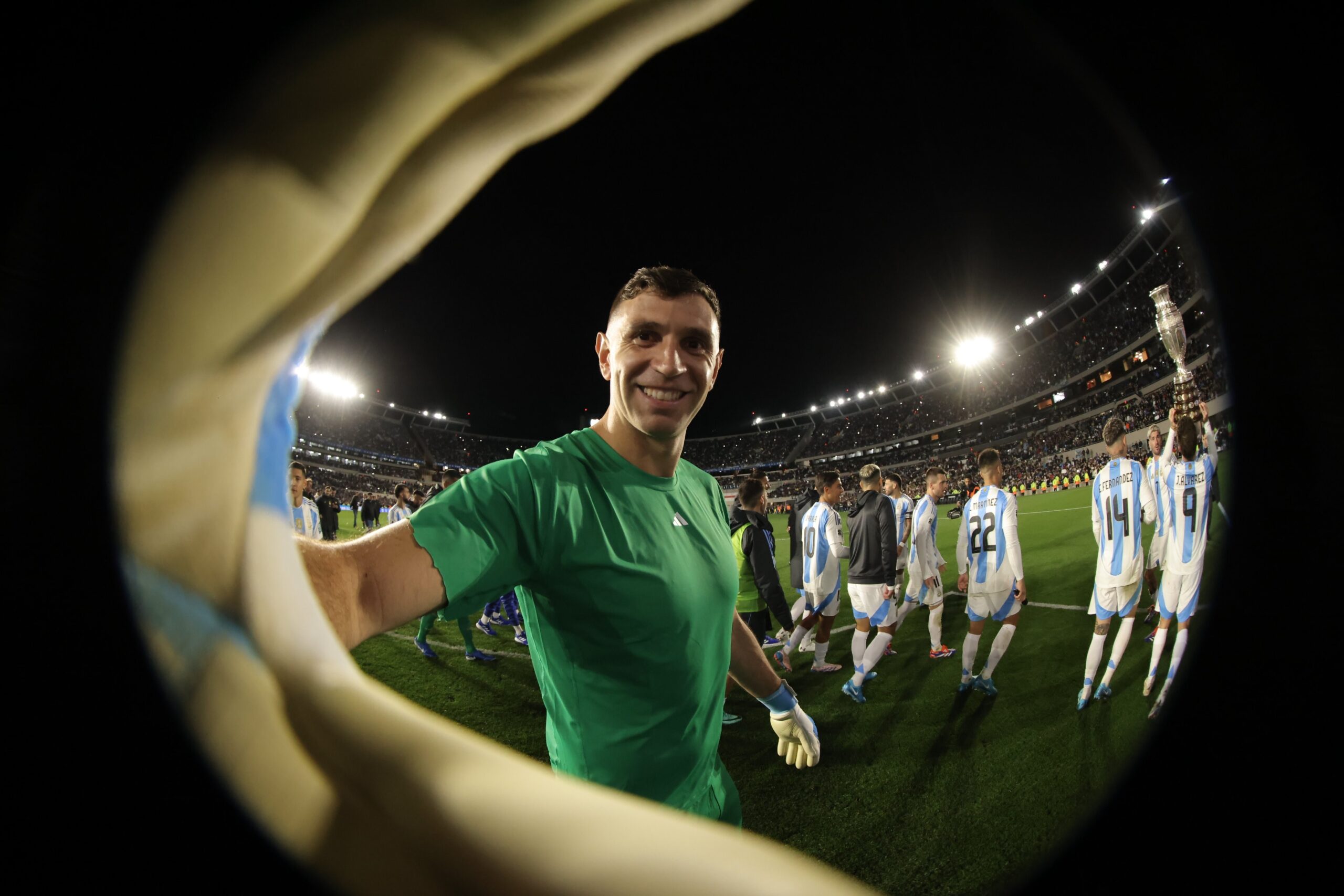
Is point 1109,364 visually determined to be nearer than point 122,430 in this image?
No

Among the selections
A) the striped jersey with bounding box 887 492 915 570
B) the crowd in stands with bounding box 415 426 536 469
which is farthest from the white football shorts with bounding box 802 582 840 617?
the crowd in stands with bounding box 415 426 536 469

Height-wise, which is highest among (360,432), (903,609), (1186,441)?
(360,432)

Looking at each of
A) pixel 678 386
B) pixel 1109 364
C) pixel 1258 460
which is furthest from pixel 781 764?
pixel 1109 364

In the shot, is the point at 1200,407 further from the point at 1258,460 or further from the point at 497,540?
the point at 497,540

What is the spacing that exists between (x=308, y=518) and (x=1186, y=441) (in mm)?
13238

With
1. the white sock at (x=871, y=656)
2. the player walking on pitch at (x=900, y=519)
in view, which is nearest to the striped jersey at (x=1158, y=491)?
the player walking on pitch at (x=900, y=519)

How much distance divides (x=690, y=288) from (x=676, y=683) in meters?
1.22

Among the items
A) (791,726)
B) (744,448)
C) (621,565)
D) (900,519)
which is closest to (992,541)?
(900,519)

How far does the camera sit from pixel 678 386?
1.61 metres

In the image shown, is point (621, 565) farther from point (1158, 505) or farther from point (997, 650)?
point (1158, 505)

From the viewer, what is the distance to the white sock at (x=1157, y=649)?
514 centimetres

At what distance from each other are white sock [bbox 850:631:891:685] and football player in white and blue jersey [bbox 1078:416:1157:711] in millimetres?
1773

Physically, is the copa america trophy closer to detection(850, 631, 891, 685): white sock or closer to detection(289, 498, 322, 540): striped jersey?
detection(850, 631, 891, 685): white sock

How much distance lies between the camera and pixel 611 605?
132 centimetres
